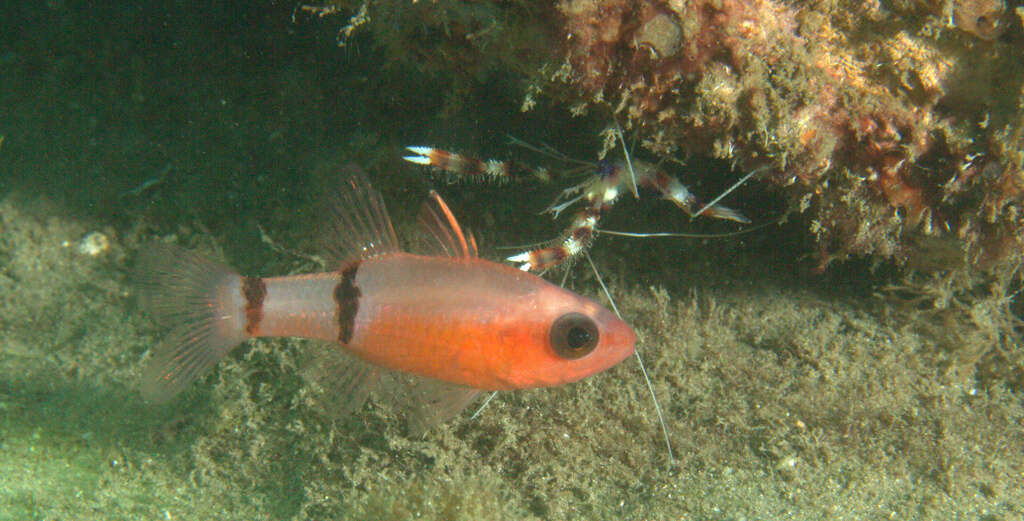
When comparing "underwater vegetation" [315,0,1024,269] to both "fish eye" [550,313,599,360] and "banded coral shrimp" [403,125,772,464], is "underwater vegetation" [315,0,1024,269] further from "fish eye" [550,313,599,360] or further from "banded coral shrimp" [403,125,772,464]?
"fish eye" [550,313,599,360]

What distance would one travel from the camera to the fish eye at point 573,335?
2.52 m

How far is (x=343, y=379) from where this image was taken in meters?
3.05

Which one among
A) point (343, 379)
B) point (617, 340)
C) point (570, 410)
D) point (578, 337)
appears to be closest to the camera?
point (578, 337)

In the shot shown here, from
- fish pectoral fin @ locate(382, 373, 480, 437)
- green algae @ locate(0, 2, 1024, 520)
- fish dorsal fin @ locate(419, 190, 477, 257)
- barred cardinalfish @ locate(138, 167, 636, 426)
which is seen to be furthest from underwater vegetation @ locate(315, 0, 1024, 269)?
fish pectoral fin @ locate(382, 373, 480, 437)

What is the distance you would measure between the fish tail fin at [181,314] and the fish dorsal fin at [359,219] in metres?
0.67

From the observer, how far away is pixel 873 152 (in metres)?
2.90

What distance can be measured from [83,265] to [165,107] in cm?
208

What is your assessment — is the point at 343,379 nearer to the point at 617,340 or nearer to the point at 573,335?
the point at 573,335

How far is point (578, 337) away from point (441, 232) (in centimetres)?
90

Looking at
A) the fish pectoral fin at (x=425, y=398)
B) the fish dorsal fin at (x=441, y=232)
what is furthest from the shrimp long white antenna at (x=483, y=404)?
the fish dorsal fin at (x=441, y=232)

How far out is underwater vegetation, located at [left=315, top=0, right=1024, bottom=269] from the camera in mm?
2650

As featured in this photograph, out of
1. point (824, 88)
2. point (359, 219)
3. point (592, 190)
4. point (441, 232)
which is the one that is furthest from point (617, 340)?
point (824, 88)

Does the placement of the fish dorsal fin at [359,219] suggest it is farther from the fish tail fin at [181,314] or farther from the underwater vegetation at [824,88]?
the underwater vegetation at [824,88]

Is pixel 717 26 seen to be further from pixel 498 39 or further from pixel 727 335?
pixel 727 335
